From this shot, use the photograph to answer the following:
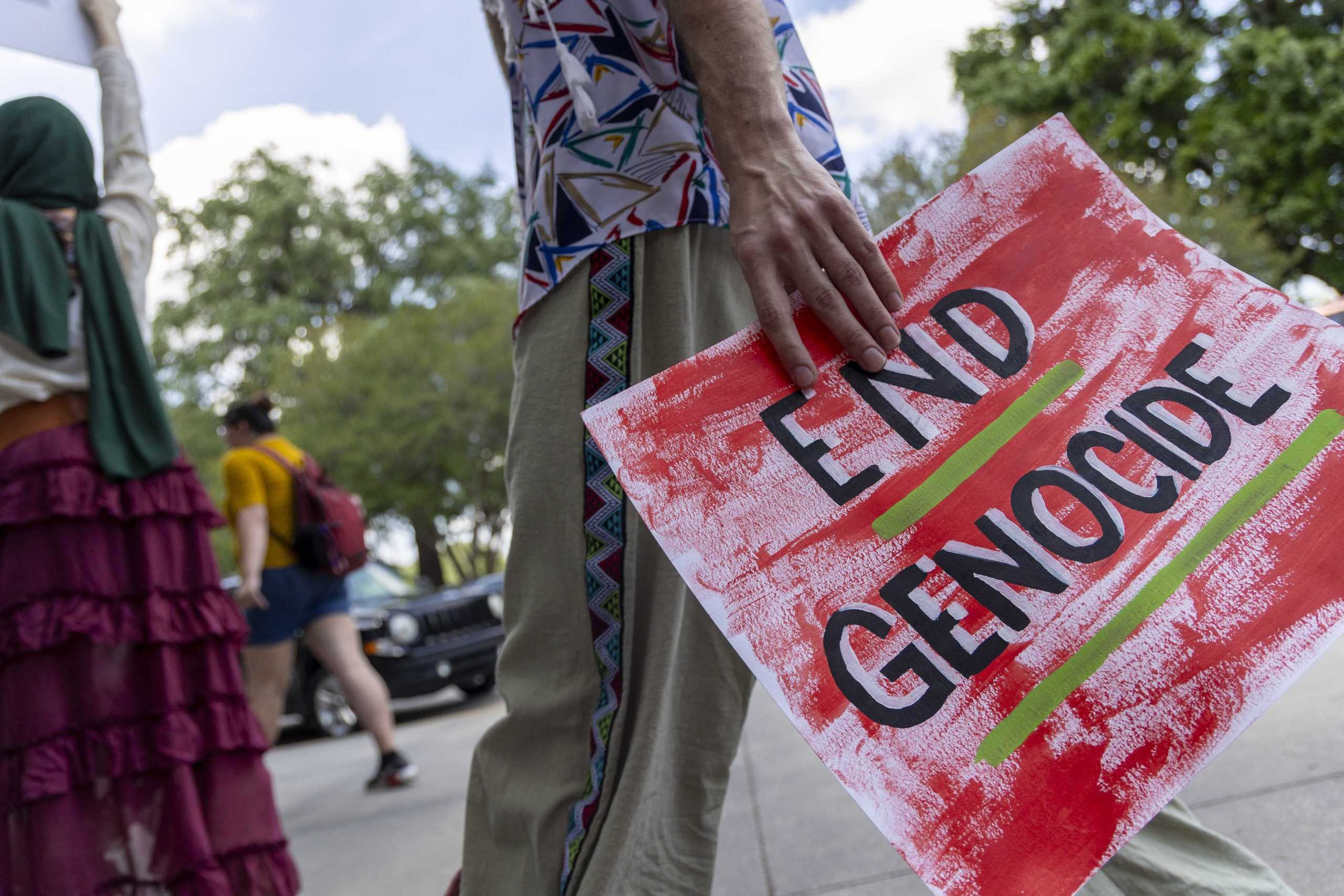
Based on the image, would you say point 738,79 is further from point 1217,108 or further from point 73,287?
point 1217,108

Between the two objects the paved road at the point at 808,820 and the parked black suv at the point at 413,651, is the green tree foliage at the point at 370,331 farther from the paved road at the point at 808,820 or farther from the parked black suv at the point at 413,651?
the paved road at the point at 808,820

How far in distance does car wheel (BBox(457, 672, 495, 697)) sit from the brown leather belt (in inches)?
241

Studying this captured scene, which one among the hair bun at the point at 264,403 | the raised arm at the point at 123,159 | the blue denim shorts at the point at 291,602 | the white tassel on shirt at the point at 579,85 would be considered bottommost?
the blue denim shorts at the point at 291,602

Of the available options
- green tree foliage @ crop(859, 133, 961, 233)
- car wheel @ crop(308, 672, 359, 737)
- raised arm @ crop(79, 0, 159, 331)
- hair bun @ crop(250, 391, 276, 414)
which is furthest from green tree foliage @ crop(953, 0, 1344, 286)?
raised arm @ crop(79, 0, 159, 331)

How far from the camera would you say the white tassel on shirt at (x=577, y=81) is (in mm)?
1430

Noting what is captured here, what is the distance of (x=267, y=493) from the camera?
4.43 metres

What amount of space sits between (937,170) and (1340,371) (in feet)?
65.7

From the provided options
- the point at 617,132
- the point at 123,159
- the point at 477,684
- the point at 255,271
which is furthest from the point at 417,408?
the point at 617,132

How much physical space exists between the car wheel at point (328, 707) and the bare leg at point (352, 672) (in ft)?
12.7

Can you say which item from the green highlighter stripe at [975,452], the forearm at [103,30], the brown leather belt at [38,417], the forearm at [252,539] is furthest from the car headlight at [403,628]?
the green highlighter stripe at [975,452]

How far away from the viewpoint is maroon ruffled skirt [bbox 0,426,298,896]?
205 centimetres

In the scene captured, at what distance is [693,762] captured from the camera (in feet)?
4.73

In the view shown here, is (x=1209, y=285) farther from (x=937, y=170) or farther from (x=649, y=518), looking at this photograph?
(x=937, y=170)

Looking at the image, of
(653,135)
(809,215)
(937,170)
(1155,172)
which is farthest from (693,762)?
(1155,172)
